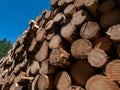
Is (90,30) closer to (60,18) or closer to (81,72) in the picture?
(81,72)

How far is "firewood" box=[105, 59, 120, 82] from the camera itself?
6.64 feet

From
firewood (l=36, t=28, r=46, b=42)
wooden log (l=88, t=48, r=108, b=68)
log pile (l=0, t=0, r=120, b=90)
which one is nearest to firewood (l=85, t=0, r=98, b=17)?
log pile (l=0, t=0, r=120, b=90)

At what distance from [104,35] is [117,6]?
242 millimetres

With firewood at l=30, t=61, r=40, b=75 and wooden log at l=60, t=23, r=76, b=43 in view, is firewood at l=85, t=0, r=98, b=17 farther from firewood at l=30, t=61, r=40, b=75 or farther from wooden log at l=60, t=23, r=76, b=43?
firewood at l=30, t=61, r=40, b=75

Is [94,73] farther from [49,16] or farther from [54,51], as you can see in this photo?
[49,16]

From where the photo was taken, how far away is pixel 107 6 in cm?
228

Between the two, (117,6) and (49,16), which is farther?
(49,16)

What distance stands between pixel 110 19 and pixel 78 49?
1.16 ft

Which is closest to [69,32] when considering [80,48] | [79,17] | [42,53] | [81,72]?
[79,17]

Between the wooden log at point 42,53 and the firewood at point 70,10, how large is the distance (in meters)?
0.40

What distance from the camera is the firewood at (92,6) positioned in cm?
235

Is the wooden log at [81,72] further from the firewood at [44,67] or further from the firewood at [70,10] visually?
the firewood at [70,10]

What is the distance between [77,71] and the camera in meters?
2.36

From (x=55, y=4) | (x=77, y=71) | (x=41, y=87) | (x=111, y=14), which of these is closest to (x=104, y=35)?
(x=111, y=14)
